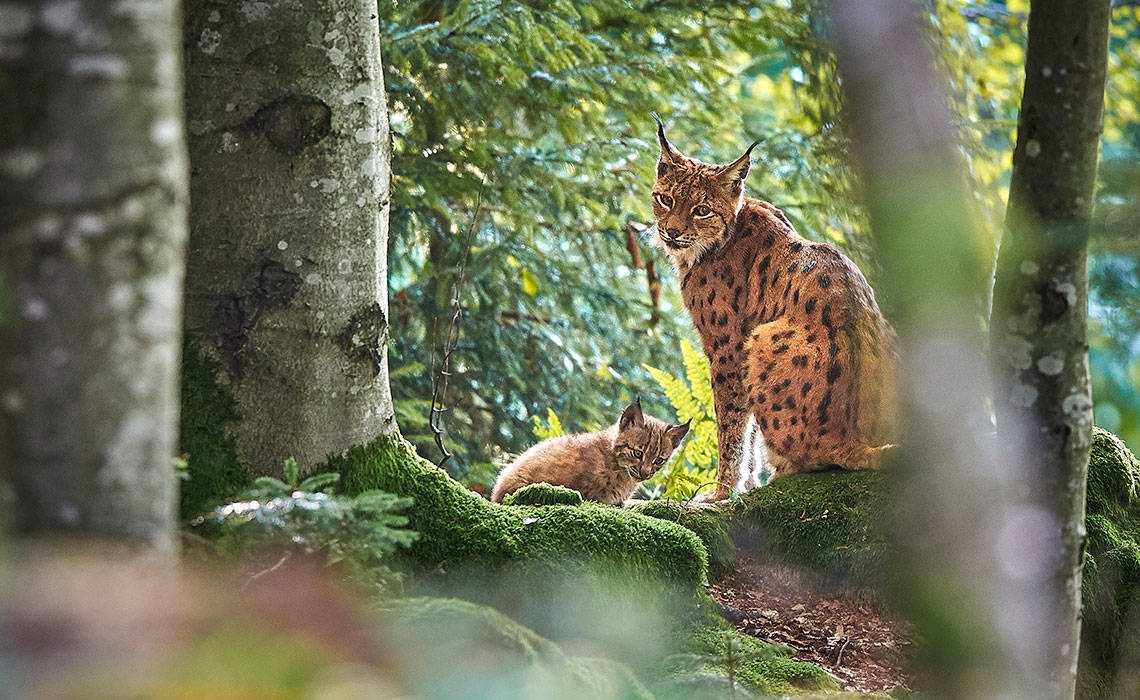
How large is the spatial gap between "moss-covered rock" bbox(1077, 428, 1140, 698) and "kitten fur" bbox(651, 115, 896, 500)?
3.07 ft

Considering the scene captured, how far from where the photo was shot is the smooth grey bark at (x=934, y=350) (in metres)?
1.65

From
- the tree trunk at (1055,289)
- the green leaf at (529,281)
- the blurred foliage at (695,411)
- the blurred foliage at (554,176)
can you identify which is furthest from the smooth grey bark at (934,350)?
the green leaf at (529,281)

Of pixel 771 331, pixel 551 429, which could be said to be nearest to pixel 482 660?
pixel 771 331

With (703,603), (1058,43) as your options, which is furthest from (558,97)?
(1058,43)

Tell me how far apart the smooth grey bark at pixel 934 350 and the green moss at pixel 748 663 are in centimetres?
114

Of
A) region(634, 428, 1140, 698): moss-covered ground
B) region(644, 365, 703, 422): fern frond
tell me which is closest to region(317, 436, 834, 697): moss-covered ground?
region(634, 428, 1140, 698): moss-covered ground

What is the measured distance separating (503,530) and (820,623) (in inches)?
58.3

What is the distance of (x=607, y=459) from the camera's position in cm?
498

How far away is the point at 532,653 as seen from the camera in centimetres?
225

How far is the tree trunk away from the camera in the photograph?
86.3 inches

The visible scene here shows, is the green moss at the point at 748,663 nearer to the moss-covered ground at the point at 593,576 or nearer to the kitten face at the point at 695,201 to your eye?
the moss-covered ground at the point at 593,576

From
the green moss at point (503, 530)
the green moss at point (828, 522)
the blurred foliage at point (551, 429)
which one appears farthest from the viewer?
the blurred foliage at point (551, 429)

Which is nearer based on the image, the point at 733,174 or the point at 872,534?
the point at 872,534

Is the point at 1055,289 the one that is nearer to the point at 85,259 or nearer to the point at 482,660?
the point at 482,660
